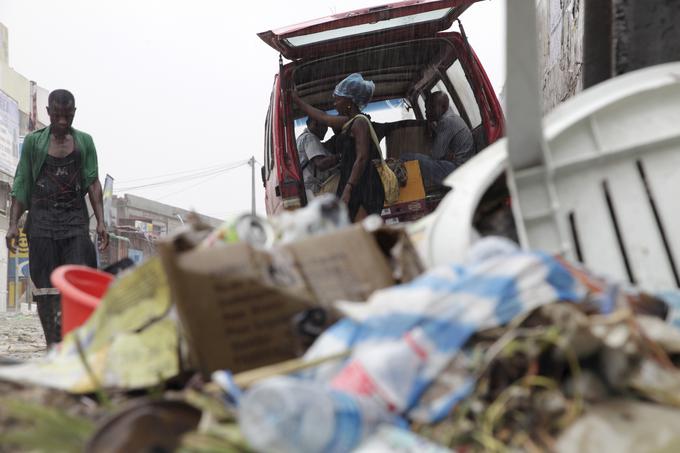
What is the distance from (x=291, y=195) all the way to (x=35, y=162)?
169 cm

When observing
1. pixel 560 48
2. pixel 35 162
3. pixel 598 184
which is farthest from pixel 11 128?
pixel 598 184

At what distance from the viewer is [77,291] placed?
6.66ft

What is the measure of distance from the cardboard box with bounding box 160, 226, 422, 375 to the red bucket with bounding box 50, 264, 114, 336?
591 mm

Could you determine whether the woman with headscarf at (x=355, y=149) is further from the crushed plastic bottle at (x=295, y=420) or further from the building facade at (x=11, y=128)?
the building facade at (x=11, y=128)

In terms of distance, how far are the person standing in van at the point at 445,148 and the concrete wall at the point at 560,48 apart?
1.01 meters

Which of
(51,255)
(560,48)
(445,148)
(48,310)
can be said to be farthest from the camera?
(560,48)

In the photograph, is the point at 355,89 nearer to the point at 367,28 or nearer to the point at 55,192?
the point at 367,28

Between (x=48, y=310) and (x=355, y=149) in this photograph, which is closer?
(x=48, y=310)

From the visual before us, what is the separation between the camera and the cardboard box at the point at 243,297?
4.92 feet

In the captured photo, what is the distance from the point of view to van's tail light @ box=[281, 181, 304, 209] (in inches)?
195

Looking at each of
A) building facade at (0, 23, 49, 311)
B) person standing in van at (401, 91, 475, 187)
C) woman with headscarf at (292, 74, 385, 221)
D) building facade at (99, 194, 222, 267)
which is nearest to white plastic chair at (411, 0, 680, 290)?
woman with headscarf at (292, 74, 385, 221)

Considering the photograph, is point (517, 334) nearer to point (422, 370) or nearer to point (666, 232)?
point (422, 370)

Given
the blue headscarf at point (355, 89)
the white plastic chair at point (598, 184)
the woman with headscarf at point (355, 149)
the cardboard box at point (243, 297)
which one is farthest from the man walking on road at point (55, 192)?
the cardboard box at point (243, 297)

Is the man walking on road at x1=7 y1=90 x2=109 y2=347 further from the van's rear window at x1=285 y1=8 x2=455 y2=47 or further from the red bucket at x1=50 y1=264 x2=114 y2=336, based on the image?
the red bucket at x1=50 y1=264 x2=114 y2=336
